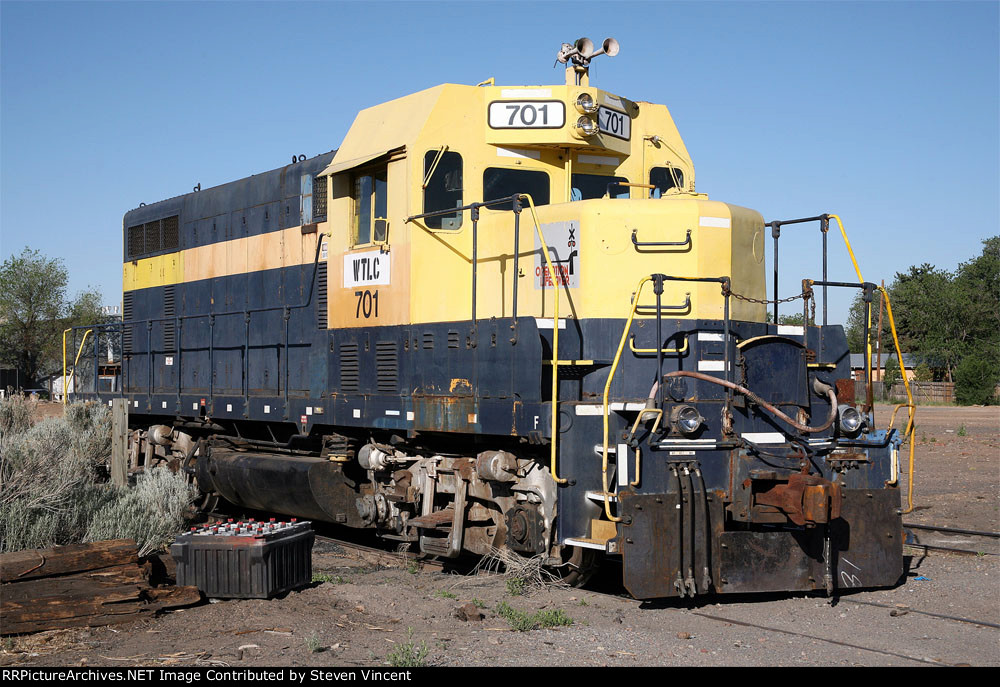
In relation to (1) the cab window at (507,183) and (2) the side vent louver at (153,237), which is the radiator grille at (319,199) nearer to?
(1) the cab window at (507,183)

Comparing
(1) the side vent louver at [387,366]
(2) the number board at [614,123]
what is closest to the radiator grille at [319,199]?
(1) the side vent louver at [387,366]

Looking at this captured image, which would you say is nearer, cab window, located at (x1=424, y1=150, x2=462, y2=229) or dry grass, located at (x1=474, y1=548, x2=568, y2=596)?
dry grass, located at (x1=474, y1=548, x2=568, y2=596)

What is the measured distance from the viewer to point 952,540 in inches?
383

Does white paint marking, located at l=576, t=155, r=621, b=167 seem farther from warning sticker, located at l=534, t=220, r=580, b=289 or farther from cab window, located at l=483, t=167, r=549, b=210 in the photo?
warning sticker, located at l=534, t=220, r=580, b=289

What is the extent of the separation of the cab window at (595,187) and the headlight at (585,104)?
0.65 metres

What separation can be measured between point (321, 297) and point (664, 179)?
12.5 ft

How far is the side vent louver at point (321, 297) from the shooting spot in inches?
394

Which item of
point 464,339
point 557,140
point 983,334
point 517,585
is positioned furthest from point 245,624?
point 983,334

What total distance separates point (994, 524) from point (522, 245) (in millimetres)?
6780

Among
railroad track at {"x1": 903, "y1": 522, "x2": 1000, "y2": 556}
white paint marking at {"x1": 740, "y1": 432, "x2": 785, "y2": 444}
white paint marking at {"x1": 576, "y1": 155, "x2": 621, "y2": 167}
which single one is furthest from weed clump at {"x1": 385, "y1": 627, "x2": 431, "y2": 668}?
railroad track at {"x1": 903, "y1": 522, "x2": 1000, "y2": 556}

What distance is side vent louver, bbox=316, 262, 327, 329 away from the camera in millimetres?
10000

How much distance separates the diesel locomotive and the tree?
130 feet

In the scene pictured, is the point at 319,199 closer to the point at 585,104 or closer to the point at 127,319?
the point at 585,104

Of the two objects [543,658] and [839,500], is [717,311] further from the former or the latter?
[543,658]
